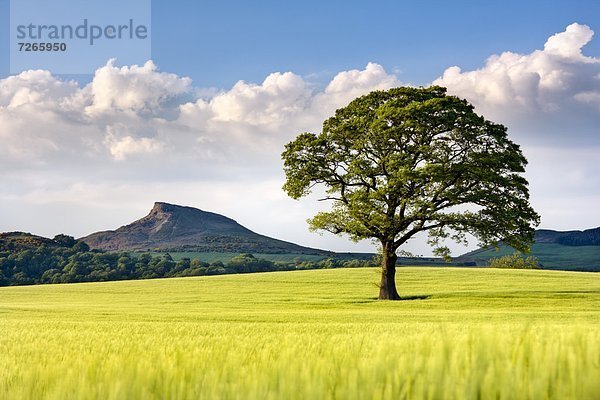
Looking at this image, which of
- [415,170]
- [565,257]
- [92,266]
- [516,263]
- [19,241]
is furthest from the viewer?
[565,257]

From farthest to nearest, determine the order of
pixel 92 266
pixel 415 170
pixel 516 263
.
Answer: pixel 516 263 → pixel 92 266 → pixel 415 170

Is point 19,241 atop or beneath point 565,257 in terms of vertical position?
atop

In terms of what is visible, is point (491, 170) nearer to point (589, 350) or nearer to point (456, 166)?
point (456, 166)

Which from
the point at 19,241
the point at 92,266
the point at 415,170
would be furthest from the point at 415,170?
the point at 19,241

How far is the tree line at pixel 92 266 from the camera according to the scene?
3440 inches

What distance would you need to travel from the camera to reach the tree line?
8738 centimetres

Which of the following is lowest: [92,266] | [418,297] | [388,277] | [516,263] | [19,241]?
[418,297]

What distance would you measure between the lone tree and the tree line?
53316 mm

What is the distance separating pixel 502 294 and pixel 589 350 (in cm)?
4469

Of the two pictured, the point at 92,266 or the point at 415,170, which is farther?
the point at 92,266

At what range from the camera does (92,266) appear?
300ft

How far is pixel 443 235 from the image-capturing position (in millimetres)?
39562

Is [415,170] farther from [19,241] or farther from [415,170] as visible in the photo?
[19,241]

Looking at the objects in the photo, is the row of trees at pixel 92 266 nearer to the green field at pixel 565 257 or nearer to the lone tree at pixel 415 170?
the lone tree at pixel 415 170
